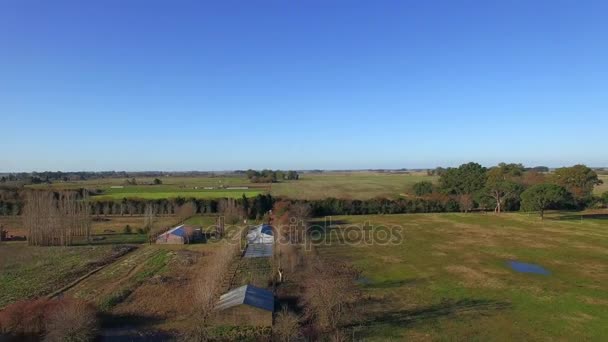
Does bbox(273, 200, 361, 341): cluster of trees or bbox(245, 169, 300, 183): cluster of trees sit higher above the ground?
bbox(245, 169, 300, 183): cluster of trees

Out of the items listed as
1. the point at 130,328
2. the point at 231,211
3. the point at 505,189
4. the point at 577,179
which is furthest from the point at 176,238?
the point at 577,179

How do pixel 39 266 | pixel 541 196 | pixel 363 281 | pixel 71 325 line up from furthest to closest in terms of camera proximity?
pixel 541 196 < pixel 39 266 < pixel 363 281 < pixel 71 325

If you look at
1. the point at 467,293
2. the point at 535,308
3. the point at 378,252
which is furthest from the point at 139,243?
the point at 535,308

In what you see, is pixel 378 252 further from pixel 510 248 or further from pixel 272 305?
pixel 272 305

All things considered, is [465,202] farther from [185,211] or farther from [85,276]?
[85,276]

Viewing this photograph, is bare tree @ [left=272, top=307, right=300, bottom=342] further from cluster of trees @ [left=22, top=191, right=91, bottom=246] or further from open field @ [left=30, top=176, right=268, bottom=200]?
open field @ [left=30, top=176, right=268, bottom=200]

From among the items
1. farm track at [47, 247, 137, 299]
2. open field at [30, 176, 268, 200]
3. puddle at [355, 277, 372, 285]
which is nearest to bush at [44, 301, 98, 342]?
farm track at [47, 247, 137, 299]

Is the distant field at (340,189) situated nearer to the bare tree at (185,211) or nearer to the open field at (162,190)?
the open field at (162,190)

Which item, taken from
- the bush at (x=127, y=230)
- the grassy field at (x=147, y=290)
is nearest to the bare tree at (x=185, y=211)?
the bush at (x=127, y=230)
